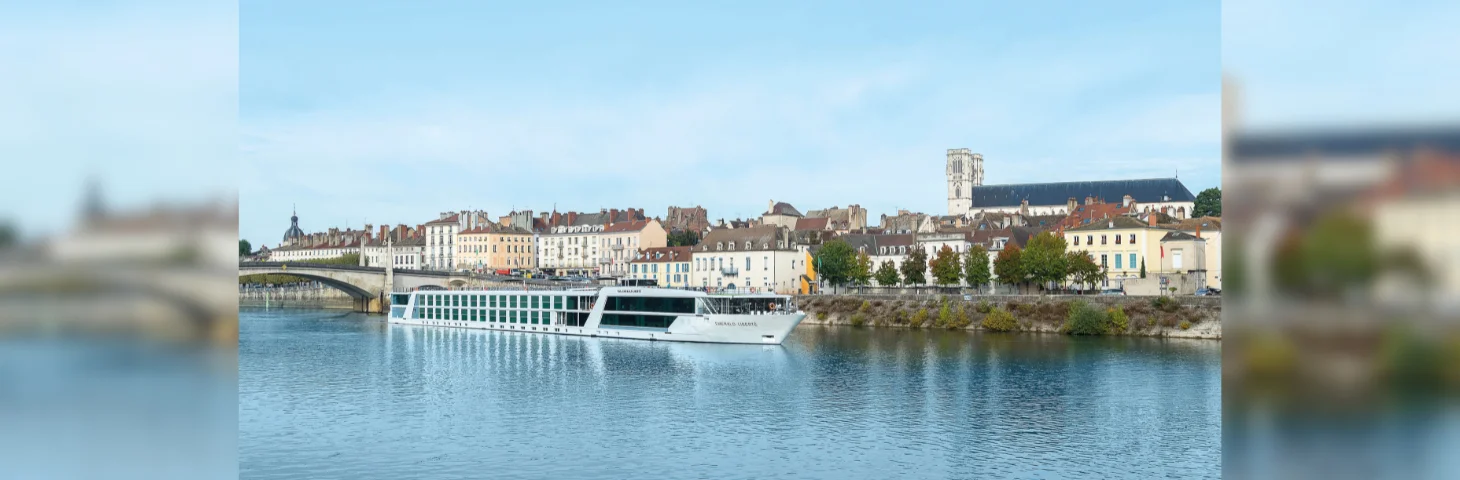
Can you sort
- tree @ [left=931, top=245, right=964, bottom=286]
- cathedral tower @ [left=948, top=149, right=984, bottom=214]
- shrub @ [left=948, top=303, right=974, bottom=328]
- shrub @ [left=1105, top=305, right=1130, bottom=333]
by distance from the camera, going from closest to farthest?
shrub @ [left=1105, top=305, right=1130, bottom=333] < shrub @ [left=948, top=303, right=974, bottom=328] < tree @ [left=931, top=245, right=964, bottom=286] < cathedral tower @ [left=948, top=149, right=984, bottom=214]

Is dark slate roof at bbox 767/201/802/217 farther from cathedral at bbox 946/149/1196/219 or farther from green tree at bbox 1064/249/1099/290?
green tree at bbox 1064/249/1099/290

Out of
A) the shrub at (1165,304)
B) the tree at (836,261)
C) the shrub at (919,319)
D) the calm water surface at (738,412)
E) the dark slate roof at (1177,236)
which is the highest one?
the dark slate roof at (1177,236)

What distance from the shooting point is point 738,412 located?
26.7m

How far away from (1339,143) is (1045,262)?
56601mm

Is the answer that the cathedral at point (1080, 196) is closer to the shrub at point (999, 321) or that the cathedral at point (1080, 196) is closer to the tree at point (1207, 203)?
the tree at point (1207, 203)

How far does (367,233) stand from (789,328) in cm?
8925

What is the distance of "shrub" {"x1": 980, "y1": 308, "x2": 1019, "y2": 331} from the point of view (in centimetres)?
5300

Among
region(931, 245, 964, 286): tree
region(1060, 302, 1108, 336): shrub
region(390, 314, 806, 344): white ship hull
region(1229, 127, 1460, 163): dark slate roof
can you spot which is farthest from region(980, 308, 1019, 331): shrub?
region(1229, 127, 1460, 163): dark slate roof

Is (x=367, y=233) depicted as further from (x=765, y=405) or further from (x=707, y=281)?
(x=765, y=405)

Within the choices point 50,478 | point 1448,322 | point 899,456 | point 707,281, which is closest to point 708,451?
point 899,456

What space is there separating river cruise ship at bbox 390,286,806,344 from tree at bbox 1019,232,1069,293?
41.4ft

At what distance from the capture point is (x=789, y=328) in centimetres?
4647

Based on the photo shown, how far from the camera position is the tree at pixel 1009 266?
61219 millimetres

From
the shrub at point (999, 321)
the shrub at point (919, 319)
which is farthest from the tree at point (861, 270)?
the shrub at point (999, 321)
